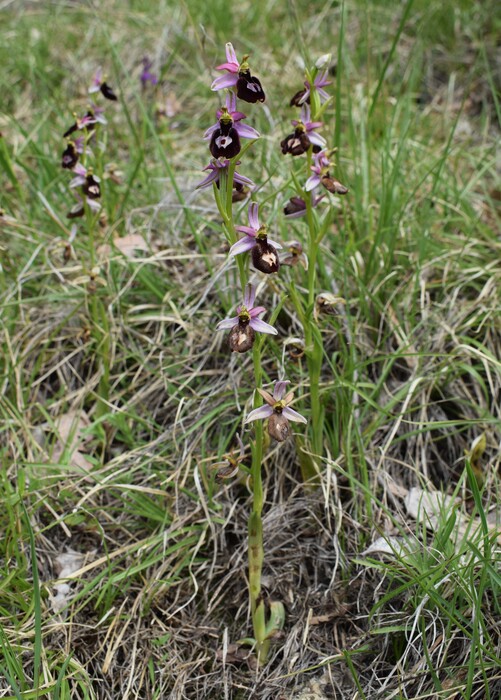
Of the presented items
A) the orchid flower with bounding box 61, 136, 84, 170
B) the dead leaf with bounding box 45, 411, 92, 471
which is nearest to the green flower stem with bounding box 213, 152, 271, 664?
the dead leaf with bounding box 45, 411, 92, 471

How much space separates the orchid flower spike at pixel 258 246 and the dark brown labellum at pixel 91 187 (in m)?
0.97

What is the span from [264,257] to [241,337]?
213 mm

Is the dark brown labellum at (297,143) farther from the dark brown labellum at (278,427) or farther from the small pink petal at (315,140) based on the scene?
the dark brown labellum at (278,427)

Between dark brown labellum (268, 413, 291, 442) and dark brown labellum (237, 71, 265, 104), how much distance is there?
0.82 meters

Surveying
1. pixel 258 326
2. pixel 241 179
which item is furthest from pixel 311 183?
pixel 258 326

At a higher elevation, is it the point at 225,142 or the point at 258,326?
the point at 225,142

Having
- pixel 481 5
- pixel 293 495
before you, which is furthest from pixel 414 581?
pixel 481 5

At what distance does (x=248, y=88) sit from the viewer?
1693 mm

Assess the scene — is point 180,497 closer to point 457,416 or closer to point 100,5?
point 457,416

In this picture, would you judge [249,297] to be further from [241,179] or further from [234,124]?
[234,124]

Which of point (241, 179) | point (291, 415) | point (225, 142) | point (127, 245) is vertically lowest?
point (127, 245)

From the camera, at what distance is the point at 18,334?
2857 millimetres

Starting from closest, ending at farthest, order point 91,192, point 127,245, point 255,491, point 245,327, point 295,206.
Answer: point 245,327, point 255,491, point 295,206, point 91,192, point 127,245

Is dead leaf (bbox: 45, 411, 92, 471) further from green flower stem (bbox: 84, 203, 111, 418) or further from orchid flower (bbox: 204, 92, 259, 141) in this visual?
orchid flower (bbox: 204, 92, 259, 141)
